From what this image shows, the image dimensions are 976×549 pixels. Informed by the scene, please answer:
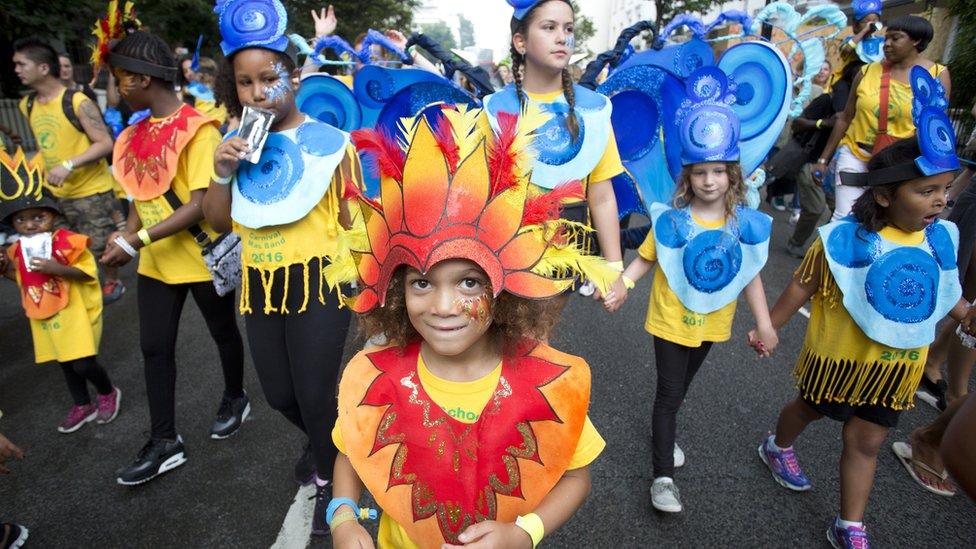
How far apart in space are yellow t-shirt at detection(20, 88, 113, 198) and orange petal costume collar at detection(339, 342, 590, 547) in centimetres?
405

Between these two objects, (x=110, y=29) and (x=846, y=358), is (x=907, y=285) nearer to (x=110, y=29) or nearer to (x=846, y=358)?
(x=846, y=358)

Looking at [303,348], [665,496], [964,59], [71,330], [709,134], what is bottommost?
[665,496]

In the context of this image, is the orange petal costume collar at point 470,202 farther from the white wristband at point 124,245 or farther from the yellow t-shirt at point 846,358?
the white wristband at point 124,245

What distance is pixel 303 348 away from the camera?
7.26 feet

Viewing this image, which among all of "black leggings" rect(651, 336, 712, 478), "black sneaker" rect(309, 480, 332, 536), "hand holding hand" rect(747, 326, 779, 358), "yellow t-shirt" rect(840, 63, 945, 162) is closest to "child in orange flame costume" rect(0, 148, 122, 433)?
"black sneaker" rect(309, 480, 332, 536)

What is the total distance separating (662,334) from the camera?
252 cm

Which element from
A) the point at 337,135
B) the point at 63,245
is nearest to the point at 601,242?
the point at 337,135

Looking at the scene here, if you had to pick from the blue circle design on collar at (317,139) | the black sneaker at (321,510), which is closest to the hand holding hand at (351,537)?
the black sneaker at (321,510)

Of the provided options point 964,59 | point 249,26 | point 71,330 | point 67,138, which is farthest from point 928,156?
point 964,59

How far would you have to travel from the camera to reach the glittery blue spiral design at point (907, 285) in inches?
82.5

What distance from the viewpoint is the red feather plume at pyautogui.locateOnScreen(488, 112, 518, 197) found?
46.9 inches

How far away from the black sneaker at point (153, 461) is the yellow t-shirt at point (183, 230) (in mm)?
874

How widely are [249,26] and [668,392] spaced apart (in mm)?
2324

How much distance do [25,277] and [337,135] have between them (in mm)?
2124
